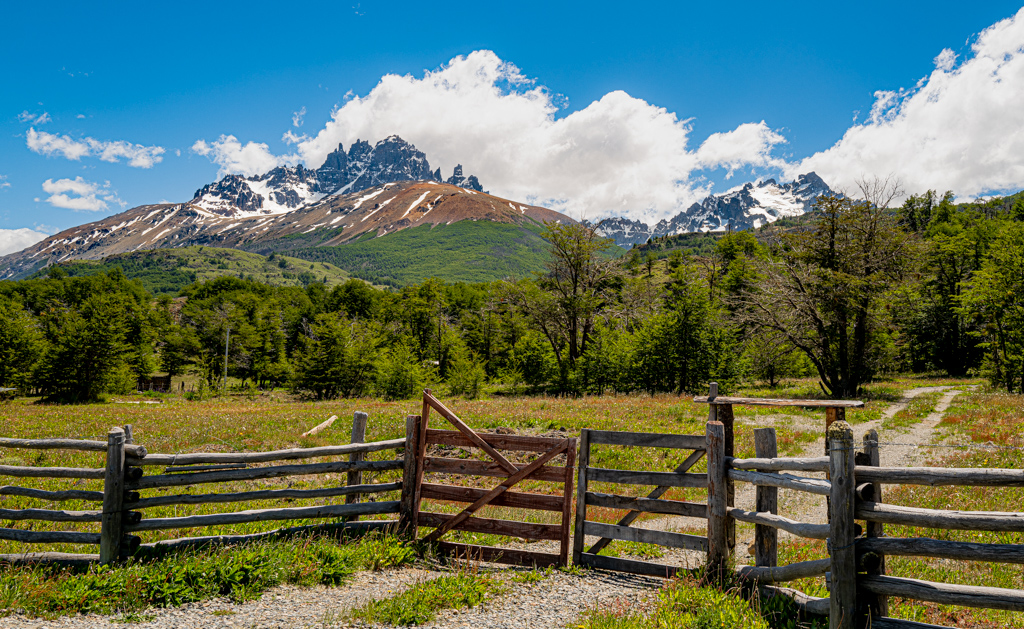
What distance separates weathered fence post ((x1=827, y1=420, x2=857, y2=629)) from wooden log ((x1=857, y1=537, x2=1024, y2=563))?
230mm

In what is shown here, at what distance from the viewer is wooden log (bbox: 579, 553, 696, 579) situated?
7.74 m

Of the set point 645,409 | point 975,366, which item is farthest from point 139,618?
point 975,366

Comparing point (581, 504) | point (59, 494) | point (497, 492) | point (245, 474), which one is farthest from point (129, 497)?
point (581, 504)

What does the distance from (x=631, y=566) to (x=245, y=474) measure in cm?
628

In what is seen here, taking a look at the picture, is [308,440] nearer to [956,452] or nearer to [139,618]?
[139,618]

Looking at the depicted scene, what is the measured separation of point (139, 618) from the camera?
579cm

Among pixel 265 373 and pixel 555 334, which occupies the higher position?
pixel 555 334

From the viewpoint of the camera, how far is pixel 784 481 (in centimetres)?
629

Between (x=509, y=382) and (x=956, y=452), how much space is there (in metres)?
37.7

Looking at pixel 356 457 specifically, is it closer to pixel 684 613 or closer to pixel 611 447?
pixel 684 613

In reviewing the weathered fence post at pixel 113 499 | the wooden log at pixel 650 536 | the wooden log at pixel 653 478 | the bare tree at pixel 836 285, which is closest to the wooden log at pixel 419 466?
the wooden log at pixel 653 478

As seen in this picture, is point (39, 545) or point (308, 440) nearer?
point (39, 545)

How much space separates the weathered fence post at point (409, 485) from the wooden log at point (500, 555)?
2.14 feet

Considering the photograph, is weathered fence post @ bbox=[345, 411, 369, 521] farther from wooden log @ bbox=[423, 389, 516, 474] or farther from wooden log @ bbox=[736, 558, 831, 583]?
wooden log @ bbox=[736, 558, 831, 583]
